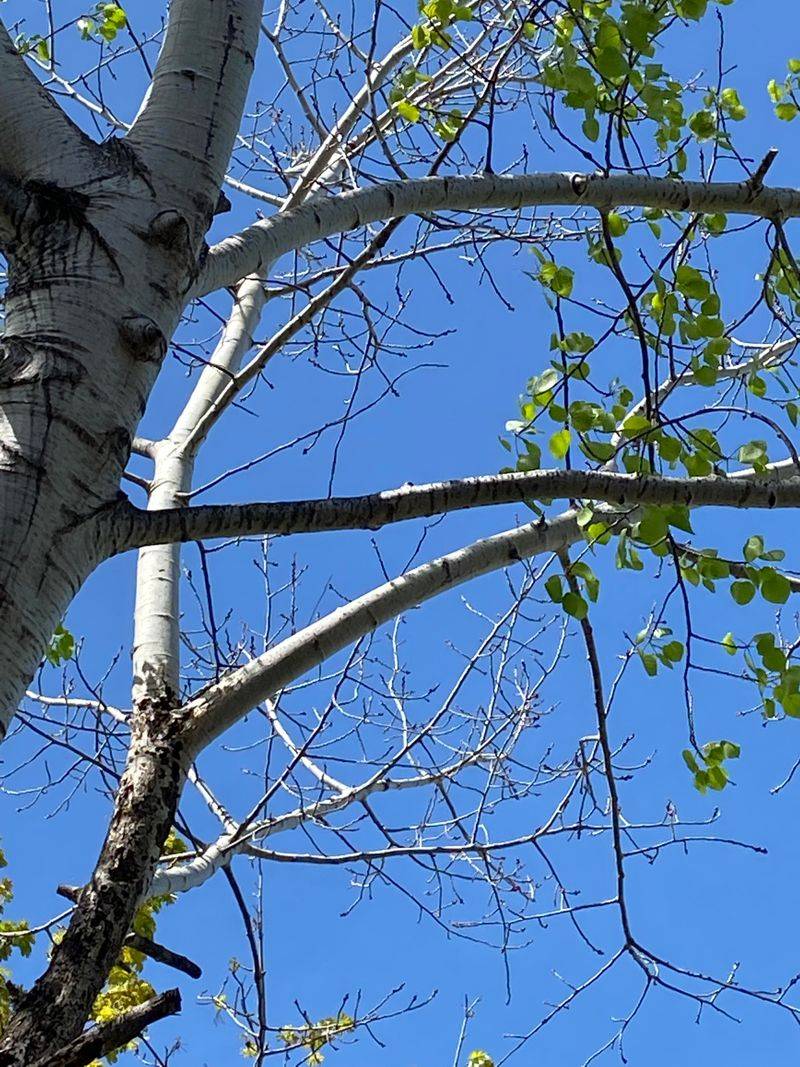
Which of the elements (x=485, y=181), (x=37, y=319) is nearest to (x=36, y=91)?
(x=37, y=319)

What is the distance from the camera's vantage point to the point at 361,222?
2482 mm

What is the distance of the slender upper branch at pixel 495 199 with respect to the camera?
2.35 meters

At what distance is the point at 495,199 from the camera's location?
250 cm

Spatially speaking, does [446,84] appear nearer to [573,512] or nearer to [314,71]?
[314,71]

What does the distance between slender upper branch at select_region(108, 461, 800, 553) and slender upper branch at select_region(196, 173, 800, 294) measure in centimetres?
72

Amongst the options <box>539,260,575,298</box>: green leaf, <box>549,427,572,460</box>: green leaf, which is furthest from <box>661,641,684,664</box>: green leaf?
<box>539,260,575,298</box>: green leaf

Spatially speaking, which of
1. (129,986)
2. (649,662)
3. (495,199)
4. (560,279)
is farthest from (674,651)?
(129,986)

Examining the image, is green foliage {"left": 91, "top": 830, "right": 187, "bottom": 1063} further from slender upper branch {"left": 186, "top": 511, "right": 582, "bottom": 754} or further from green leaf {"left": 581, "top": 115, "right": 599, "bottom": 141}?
green leaf {"left": 581, "top": 115, "right": 599, "bottom": 141}

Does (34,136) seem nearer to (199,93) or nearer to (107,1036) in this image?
(199,93)

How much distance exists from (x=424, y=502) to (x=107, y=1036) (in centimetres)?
104

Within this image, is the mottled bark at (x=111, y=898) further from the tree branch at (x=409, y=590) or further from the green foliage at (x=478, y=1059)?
the green foliage at (x=478, y=1059)

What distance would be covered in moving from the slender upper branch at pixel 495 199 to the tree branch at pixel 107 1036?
150 centimetres

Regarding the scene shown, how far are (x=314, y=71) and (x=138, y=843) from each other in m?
3.09

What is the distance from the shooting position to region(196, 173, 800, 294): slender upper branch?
7.70ft
